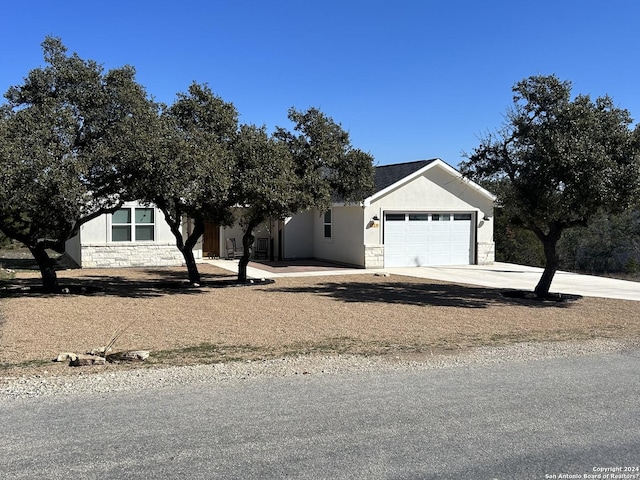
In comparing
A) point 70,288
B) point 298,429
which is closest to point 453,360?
point 298,429

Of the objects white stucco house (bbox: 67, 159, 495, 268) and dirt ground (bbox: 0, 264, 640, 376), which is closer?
dirt ground (bbox: 0, 264, 640, 376)

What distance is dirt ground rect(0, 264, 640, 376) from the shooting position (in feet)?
27.5

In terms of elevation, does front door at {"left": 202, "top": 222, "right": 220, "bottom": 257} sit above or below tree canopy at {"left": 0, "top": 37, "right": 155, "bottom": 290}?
below

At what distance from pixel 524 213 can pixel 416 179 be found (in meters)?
9.44

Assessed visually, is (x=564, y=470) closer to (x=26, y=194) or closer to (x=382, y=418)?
(x=382, y=418)

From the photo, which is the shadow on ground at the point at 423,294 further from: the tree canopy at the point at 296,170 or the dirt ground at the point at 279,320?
the tree canopy at the point at 296,170

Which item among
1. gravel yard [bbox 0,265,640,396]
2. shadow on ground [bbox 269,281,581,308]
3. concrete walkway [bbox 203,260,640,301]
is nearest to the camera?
gravel yard [bbox 0,265,640,396]

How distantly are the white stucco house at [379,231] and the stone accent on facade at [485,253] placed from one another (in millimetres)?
41

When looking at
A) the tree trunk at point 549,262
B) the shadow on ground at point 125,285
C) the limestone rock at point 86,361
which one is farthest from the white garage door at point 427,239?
the limestone rock at point 86,361

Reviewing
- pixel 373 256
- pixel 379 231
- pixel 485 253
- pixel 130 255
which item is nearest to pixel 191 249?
pixel 130 255

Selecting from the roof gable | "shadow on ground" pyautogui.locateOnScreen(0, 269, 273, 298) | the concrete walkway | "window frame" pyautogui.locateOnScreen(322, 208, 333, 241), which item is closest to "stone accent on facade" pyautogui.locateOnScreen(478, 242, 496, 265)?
the concrete walkway

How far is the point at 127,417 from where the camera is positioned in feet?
17.0

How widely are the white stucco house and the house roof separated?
33mm

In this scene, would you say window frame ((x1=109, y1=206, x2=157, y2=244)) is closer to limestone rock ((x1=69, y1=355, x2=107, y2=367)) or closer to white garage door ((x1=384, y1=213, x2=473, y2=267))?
white garage door ((x1=384, y1=213, x2=473, y2=267))
